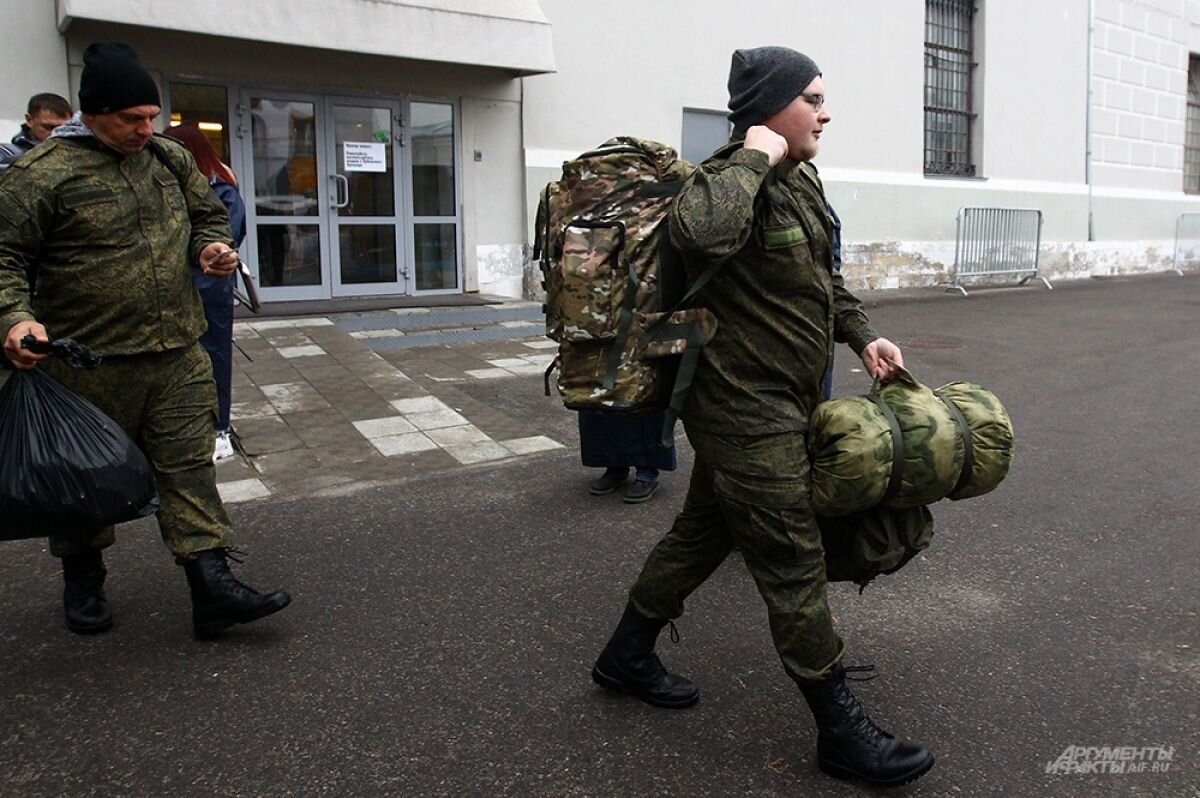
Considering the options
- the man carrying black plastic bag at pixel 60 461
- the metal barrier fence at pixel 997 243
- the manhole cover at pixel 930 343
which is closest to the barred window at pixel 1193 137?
the metal barrier fence at pixel 997 243

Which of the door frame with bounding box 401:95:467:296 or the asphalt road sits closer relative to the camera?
the asphalt road

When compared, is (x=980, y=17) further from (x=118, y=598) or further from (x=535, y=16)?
(x=118, y=598)

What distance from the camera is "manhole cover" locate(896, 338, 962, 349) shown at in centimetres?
961

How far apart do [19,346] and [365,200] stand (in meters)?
8.39

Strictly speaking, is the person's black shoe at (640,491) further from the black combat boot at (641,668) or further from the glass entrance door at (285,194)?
the glass entrance door at (285,194)

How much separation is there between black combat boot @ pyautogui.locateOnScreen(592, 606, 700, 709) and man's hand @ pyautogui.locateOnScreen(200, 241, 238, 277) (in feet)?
5.81

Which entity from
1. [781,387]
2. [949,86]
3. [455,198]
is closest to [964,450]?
[781,387]

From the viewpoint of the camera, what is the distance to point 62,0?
829 centimetres

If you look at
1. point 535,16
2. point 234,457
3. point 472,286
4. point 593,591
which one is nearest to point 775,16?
point 535,16

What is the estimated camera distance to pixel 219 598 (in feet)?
10.5

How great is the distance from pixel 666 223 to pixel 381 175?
29.7 ft

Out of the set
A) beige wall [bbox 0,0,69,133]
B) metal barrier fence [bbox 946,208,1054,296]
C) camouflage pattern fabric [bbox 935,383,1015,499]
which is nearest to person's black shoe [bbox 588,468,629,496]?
camouflage pattern fabric [bbox 935,383,1015,499]

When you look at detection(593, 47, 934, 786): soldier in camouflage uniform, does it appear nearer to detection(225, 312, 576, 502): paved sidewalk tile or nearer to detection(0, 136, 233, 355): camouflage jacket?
detection(0, 136, 233, 355): camouflage jacket

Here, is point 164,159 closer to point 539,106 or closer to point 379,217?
point 379,217
